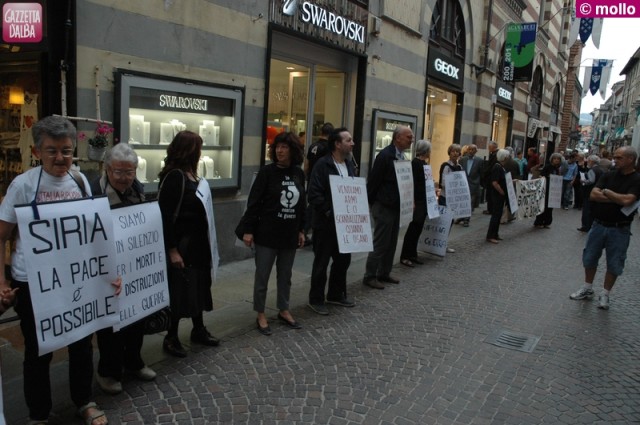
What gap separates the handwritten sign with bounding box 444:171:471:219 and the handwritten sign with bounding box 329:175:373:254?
3.21m

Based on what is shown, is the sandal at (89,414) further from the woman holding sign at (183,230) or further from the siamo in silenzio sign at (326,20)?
the siamo in silenzio sign at (326,20)

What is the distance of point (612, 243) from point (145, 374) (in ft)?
18.3

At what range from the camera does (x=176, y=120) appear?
6.53 m

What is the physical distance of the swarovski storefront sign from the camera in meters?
13.0

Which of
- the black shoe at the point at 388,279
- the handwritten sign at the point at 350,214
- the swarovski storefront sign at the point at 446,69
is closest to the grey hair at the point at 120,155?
the handwritten sign at the point at 350,214

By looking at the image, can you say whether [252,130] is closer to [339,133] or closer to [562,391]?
[339,133]

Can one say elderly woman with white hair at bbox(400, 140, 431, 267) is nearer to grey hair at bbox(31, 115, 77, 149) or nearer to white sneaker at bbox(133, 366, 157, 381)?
white sneaker at bbox(133, 366, 157, 381)

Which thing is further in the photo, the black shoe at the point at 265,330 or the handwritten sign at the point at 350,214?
the handwritten sign at the point at 350,214

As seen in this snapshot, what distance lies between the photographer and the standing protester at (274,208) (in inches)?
186

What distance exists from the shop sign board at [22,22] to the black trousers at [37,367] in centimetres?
312

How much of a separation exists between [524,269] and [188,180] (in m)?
6.17

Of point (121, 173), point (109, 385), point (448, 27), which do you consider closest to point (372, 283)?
point (109, 385)

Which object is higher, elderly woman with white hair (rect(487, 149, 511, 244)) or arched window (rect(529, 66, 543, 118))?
arched window (rect(529, 66, 543, 118))

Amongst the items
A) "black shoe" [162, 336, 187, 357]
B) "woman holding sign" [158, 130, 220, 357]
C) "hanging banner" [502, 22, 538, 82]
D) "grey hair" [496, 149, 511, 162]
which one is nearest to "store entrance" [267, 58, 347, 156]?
"grey hair" [496, 149, 511, 162]
